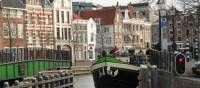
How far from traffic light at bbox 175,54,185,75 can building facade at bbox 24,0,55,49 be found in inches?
2998

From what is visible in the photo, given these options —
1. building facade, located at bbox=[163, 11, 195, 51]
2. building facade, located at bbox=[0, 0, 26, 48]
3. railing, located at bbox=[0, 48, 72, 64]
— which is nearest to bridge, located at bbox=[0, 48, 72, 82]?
railing, located at bbox=[0, 48, 72, 64]

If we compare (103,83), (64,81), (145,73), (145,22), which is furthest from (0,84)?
(145,22)

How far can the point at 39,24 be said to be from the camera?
10169 cm

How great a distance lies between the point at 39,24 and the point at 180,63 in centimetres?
8087

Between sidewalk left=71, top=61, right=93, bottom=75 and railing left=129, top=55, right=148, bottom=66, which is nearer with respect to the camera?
railing left=129, top=55, right=148, bottom=66

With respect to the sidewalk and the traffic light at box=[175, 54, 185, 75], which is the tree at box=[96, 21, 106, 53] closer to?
the sidewalk

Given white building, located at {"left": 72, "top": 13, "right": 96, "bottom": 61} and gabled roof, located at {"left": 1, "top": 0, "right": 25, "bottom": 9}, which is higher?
gabled roof, located at {"left": 1, "top": 0, "right": 25, "bottom": 9}

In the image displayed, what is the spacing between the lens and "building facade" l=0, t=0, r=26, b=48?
89312mm

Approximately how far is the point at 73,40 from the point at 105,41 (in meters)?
20.6

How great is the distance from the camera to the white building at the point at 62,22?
356ft

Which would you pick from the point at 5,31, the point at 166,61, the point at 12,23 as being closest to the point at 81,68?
the point at 12,23

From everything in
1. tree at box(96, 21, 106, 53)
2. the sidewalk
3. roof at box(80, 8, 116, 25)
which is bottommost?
the sidewalk

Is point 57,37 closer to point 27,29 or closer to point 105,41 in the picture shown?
point 27,29

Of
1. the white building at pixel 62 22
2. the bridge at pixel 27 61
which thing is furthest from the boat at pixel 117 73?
the white building at pixel 62 22
